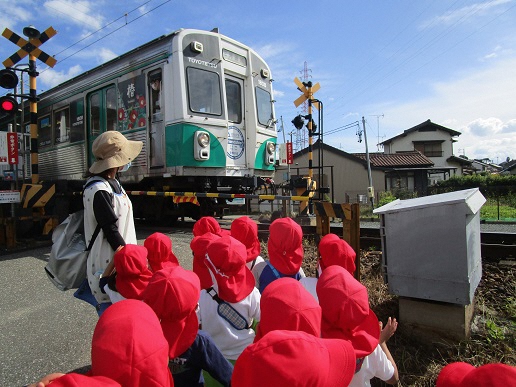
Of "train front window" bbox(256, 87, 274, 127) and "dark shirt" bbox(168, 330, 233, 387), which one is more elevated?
"train front window" bbox(256, 87, 274, 127)

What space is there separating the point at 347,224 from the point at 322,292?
100 inches

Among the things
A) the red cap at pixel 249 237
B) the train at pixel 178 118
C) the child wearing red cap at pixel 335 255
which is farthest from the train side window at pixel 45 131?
the child wearing red cap at pixel 335 255

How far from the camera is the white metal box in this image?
2.73 meters

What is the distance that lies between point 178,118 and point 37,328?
421 centimetres

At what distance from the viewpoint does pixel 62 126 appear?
8.98 metres

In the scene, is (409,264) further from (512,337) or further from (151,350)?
(151,350)

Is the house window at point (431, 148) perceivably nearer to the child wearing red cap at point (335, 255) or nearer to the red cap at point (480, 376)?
Answer: the child wearing red cap at point (335, 255)

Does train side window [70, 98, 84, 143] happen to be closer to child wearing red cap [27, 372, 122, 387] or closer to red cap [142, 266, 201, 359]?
red cap [142, 266, 201, 359]

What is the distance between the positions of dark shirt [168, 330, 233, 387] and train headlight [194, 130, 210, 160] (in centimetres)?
541

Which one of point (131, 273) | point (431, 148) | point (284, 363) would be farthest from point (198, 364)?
point (431, 148)

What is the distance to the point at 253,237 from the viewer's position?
2.83 meters

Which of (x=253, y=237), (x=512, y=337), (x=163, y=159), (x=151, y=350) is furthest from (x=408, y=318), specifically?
(x=163, y=159)

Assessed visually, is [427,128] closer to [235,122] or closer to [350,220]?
[235,122]

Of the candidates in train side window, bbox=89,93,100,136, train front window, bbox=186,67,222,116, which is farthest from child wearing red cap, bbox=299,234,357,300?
train side window, bbox=89,93,100,136
